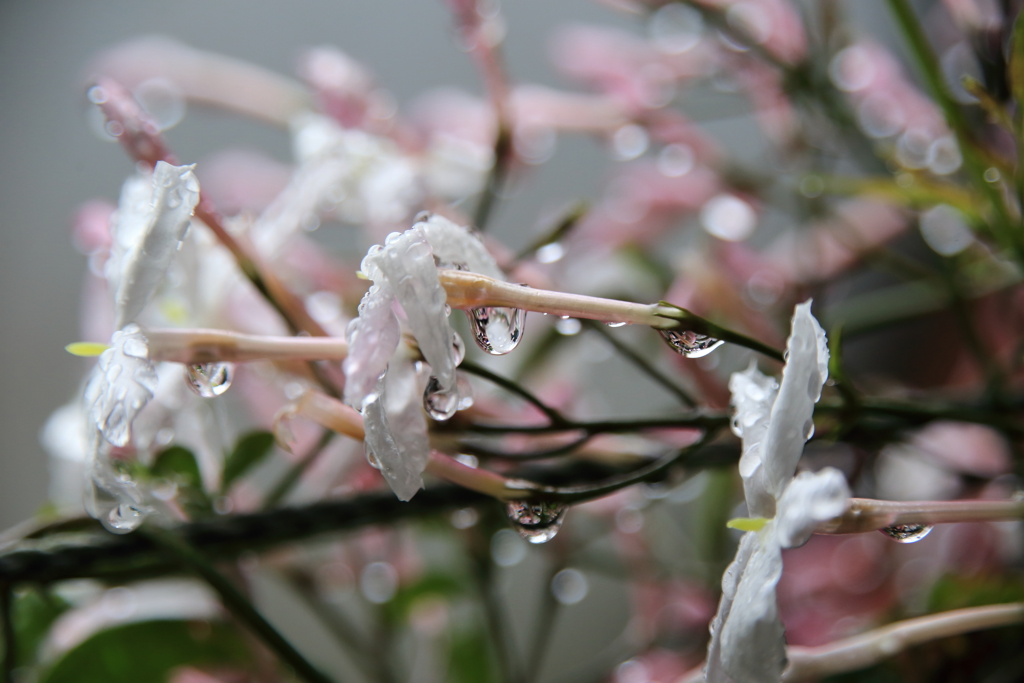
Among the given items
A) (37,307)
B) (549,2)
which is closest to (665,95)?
(549,2)

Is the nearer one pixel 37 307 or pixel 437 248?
pixel 437 248

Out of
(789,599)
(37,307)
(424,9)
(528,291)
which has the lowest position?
(789,599)

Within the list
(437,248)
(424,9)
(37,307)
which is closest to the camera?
(437,248)

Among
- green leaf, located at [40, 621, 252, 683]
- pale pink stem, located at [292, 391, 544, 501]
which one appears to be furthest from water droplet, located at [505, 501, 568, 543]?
green leaf, located at [40, 621, 252, 683]

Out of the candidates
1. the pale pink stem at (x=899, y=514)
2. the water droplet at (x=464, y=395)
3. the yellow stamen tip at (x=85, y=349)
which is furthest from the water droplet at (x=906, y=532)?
the yellow stamen tip at (x=85, y=349)

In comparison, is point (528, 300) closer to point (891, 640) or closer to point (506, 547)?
point (891, 640)

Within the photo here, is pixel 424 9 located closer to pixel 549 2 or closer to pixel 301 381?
pixel 549 2

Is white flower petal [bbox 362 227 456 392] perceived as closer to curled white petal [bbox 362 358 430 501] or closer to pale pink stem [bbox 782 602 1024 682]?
curled white petal [bbox 362 358 430 501]

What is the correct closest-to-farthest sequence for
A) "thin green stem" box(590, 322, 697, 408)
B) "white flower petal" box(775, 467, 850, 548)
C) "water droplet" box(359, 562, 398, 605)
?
"white flower petal" box(775, 467, 850, 548)
"thin green stem" box(590, 322, 697, 408)
"water droplet" box(359, 562, 398, 605)
